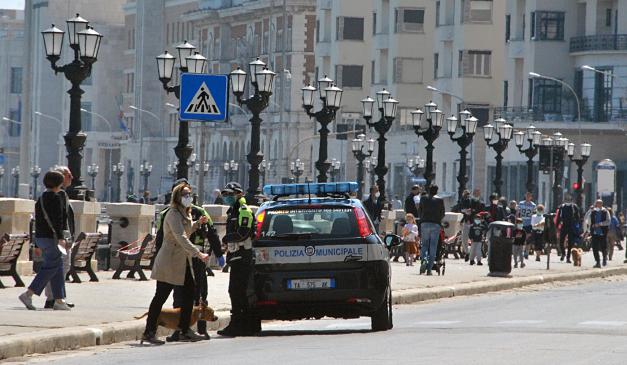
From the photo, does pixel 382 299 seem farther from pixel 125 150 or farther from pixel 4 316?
pixel 125 150

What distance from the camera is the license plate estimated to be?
22188mm

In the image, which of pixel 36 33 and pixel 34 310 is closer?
pixel 34 310

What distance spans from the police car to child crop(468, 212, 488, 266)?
2254cm

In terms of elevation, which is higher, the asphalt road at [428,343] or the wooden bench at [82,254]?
the wooden bench at [82,254]

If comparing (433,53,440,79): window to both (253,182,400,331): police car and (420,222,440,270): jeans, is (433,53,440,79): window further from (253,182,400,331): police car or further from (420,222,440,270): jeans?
(253,182,400,331): police car

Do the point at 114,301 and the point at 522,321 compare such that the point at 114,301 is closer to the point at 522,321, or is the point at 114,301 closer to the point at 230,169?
the point at 522,321

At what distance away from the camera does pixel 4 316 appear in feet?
71.7

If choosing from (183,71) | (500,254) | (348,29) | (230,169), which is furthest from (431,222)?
(230,169)

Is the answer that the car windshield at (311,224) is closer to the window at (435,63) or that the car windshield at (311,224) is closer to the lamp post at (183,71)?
the lamp post at (183,71)

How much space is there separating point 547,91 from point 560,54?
2.10 metres

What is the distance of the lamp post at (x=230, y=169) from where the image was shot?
13862 cm

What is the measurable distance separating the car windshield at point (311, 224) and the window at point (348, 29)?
98382 mm

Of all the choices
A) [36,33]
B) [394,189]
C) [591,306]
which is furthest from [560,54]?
[36,33]

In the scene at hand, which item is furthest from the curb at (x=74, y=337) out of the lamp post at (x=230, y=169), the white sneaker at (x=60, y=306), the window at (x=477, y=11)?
the lamp post at (x=230, y=169)
